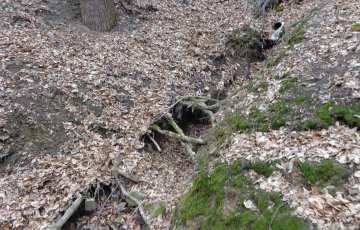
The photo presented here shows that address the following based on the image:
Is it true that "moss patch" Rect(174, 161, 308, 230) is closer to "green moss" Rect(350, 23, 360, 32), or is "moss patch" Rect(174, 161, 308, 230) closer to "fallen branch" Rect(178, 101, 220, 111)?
"fallen branch" Rect(178, 101, 220, 111)

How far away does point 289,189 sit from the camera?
3.59m

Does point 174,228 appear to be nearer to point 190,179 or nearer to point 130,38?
point 190,179

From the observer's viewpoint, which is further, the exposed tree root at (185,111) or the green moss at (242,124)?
the exposed tree root at (185,111)

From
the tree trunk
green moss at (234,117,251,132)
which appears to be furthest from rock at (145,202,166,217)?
the tree trunk

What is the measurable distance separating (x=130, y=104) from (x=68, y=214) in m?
3.02

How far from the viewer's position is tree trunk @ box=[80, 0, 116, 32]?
31.4 feet

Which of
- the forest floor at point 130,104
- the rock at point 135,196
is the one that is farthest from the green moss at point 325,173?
the rock at point 135,196

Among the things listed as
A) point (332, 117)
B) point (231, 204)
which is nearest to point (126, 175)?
point (231, 204)

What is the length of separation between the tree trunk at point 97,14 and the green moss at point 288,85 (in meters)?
6.52

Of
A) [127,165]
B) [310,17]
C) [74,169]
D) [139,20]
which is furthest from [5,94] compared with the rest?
[310,17]

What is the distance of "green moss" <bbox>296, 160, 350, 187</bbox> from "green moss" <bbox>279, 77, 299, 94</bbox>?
192cm

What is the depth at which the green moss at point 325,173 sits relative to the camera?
347cm

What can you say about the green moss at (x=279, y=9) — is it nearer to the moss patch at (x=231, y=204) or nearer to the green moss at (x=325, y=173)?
the moss patch at (x=231, y=204)

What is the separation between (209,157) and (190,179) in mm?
527
